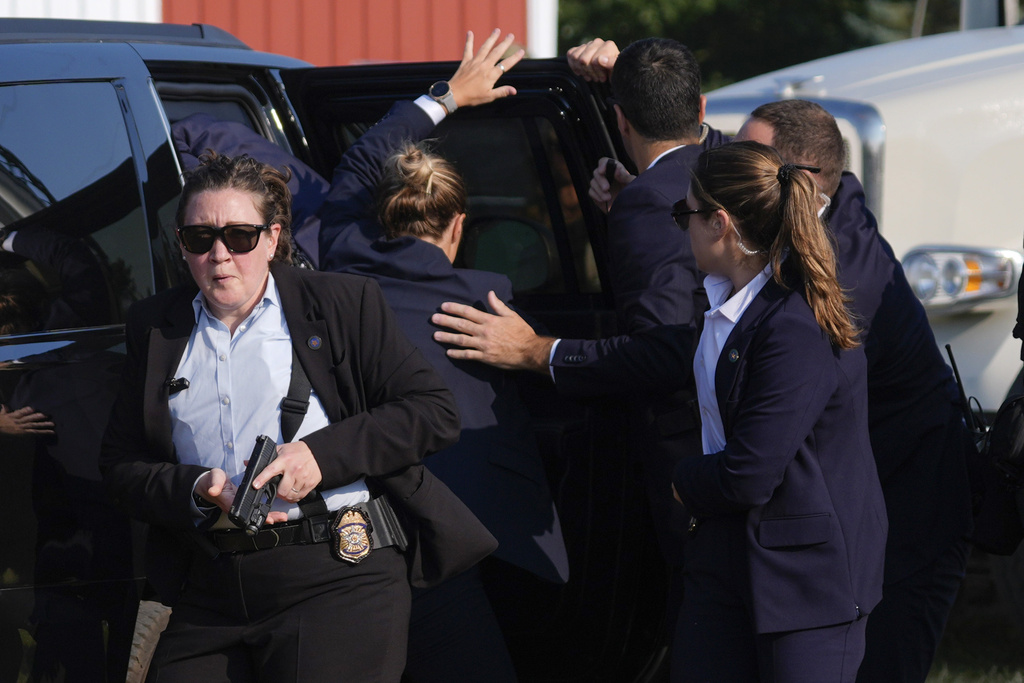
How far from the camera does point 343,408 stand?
2422 mm

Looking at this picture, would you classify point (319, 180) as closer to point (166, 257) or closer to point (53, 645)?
point (166, 257)

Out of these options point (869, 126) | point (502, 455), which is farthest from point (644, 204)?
point (869, 126)

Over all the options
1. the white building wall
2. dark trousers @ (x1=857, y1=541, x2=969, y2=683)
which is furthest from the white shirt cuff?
the white building wall

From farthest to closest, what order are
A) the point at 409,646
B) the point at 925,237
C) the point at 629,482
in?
the point at 925,237 → the point at 629,482 → the point at 409,646

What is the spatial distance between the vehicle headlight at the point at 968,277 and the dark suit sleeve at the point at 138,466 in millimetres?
2858

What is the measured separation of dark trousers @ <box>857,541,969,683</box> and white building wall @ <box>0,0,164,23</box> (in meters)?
7.28

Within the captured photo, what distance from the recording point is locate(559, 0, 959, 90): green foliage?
21.4m

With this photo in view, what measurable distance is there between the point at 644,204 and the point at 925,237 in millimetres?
1947

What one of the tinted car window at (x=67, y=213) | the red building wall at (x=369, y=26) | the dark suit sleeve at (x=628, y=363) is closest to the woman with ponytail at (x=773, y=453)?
the dark suit sleeve at (x=628, y=363)

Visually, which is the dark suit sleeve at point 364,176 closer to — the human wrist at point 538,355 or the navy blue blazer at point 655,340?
the human wrist at point 538,355

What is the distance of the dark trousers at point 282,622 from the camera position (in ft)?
7.59

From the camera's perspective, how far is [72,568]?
2.56 meters

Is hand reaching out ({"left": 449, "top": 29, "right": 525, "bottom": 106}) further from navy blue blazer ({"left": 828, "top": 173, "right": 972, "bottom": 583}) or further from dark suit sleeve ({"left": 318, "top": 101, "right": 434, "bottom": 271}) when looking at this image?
navy blue blazer ({"left": 828, "top": 173, "right": 972, "bottom": 583})

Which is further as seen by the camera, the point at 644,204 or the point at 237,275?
the point at 644,204
